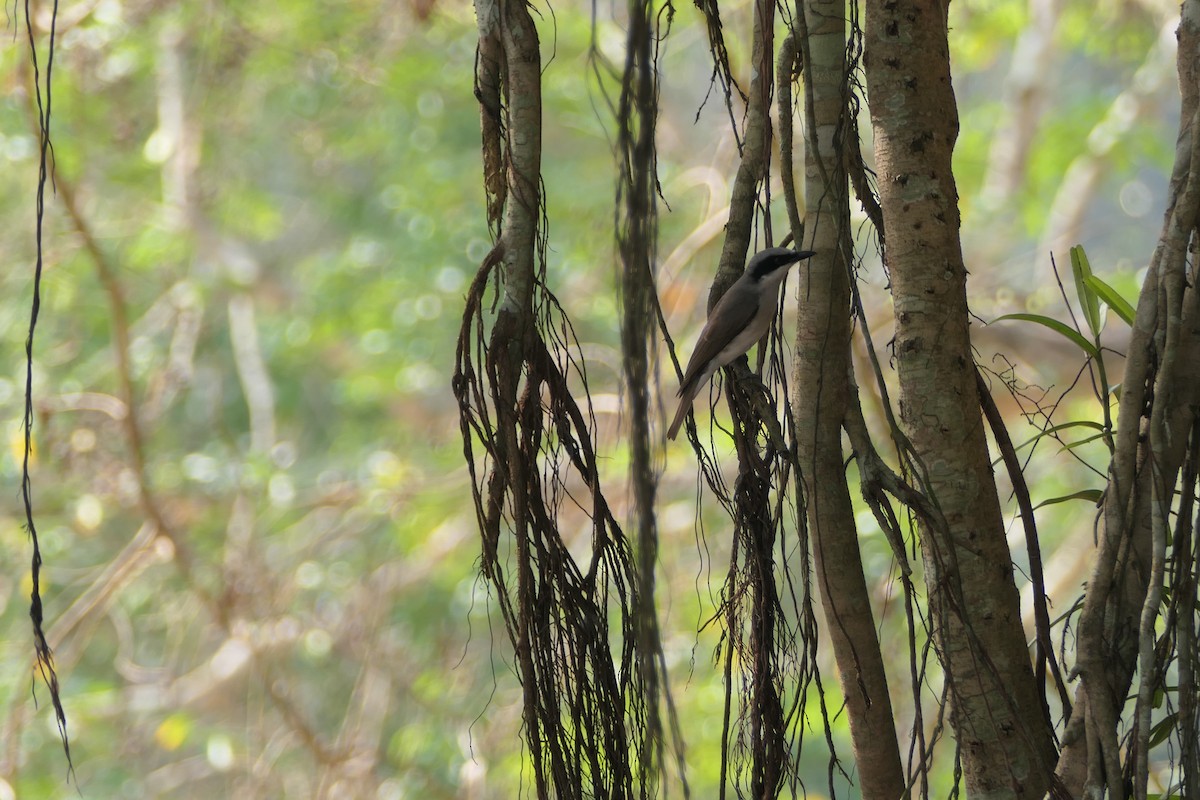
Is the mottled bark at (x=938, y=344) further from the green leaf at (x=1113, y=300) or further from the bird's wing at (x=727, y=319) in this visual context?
the bird's wing at (x=727, y=319)

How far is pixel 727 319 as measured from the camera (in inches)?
82.7

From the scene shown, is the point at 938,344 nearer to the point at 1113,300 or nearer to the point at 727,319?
the point at 1113,300

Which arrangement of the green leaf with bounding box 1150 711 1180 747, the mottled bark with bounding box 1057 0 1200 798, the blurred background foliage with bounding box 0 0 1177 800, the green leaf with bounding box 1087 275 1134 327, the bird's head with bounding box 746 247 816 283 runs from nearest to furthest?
the mottled bark with bounding box 1057 0 1200 798
the green leaf with bounding box 1150 711 1180 747
the green leaf with bounding box 1087 275 1134 327
the bird's head with bounding box 746 247 816 283
the blurred background foliage with bounding box 0 0 1177 800

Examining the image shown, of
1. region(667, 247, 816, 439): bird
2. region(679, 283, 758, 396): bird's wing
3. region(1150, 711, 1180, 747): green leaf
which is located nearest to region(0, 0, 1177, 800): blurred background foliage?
region(667, 247, 816, 439): bird

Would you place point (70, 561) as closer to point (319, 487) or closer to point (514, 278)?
point (319, 487)

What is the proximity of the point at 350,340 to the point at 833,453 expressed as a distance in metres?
6.51

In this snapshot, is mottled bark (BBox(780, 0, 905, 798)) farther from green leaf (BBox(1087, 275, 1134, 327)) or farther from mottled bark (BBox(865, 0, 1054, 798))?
green leaf (BBox(1087, 275, 1134, 327))

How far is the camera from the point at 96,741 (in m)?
6.74

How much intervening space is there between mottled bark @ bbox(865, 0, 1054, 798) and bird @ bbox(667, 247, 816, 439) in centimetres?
34

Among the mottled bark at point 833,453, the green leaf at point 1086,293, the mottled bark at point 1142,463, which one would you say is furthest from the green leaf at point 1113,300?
the mottled bark at point 833,453

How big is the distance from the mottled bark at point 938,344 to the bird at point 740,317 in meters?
0.34

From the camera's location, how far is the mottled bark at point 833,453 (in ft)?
5.90

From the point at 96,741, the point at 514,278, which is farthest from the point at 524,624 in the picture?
the point at 96,741

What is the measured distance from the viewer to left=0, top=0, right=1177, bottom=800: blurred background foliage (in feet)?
20.3
